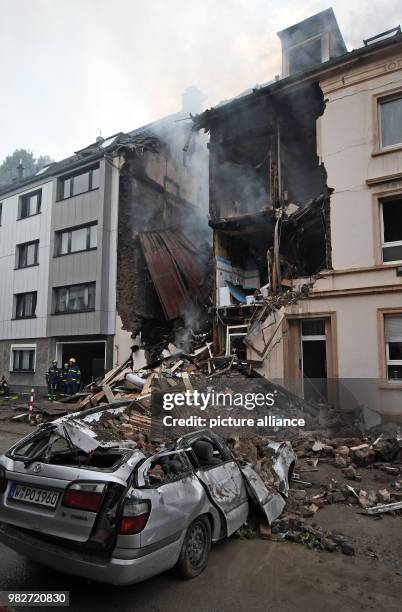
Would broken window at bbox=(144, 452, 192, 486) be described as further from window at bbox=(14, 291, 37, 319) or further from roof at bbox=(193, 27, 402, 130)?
window at bbox=(14, 291, 37, 319)

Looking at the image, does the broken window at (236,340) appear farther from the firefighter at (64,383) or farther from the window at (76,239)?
the window at (76,239)

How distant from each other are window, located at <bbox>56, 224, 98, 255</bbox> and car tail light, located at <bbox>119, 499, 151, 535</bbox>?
17.6 meters

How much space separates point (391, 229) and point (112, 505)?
1131cm

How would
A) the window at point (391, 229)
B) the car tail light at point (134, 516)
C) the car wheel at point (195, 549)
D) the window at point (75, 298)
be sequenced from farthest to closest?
the window at point (75, 298) < the window at point (391, 229) < the car wheel at point (195, 549) < the car tail light at point (134, 516)

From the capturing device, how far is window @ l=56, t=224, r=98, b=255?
66.0 ft

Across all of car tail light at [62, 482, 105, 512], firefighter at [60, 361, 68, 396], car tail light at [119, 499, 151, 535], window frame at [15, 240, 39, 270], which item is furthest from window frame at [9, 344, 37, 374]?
car tail light at [119, 499, 151, 535]

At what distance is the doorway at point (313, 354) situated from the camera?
12500mm

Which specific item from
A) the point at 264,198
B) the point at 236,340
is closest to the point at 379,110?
the point at 264,198

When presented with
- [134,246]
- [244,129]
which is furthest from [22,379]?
[244,129]

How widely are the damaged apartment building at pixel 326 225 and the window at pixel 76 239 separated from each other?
22.0 feet

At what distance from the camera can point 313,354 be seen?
12.9m

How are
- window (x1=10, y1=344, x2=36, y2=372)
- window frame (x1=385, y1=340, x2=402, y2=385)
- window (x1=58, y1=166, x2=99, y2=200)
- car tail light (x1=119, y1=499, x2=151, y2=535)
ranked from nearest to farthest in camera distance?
car tail light (x1=119, y1=499, x2=151, y2=535) → window frame (x1=385, y1=340, x2=402, y2=385) → window (x1=58, y1=166, x2=99, y2=200) → window (x1=10, y1=344, x2=36, y2=372)

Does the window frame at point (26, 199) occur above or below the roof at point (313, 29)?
below

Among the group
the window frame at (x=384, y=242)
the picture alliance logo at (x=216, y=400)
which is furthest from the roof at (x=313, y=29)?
the picture alliance logo at (x=216, y=400)
